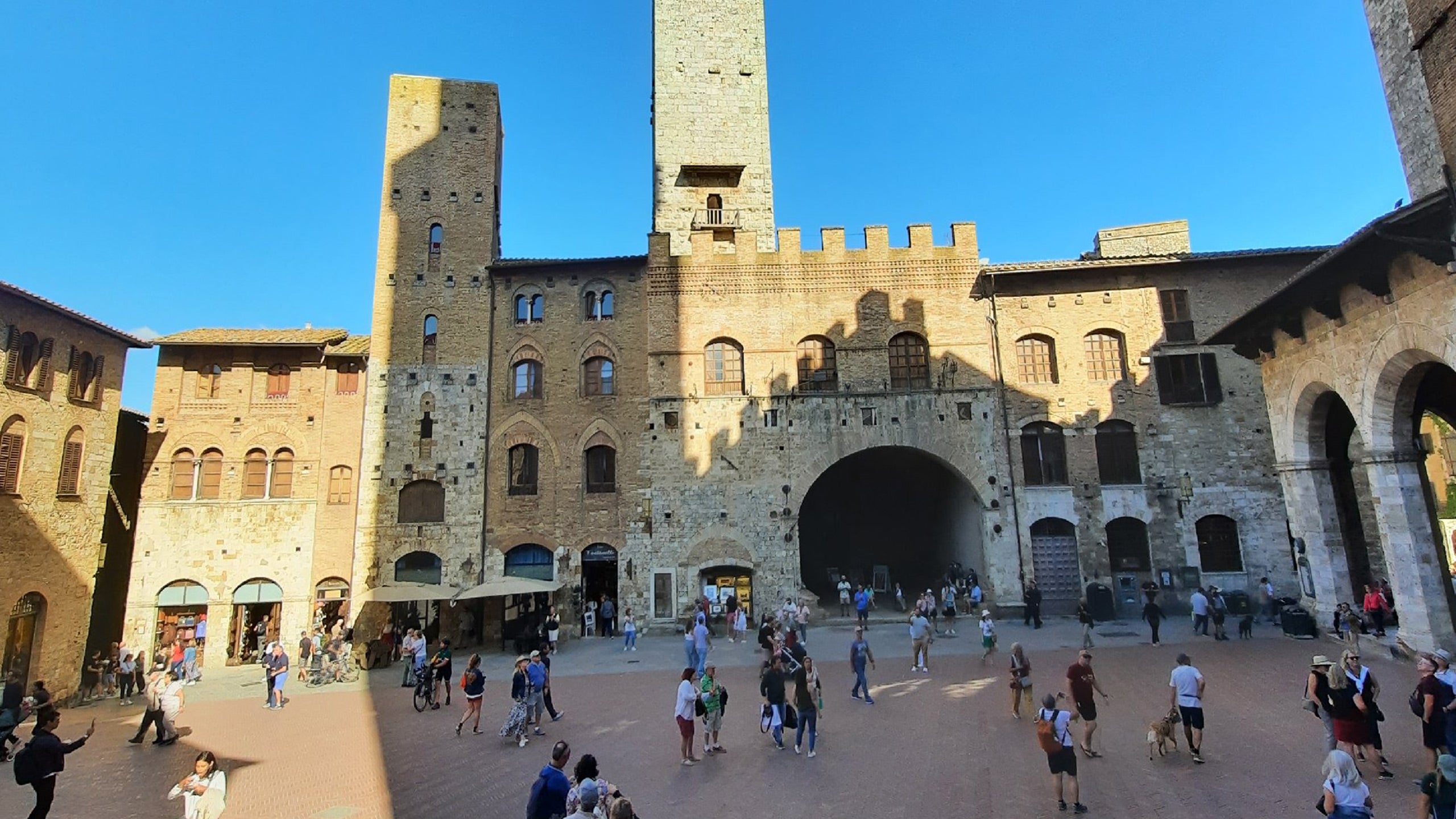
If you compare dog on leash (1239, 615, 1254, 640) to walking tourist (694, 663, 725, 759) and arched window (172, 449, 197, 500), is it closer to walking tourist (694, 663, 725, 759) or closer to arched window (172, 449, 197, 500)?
walking tourist (694, 663, 725, 759)

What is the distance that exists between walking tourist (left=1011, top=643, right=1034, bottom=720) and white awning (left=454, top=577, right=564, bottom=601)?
1390 cm

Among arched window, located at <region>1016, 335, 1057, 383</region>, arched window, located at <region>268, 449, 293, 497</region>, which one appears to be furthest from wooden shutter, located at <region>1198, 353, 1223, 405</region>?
arched window, located at <region>268, 449, 293, 497</region>

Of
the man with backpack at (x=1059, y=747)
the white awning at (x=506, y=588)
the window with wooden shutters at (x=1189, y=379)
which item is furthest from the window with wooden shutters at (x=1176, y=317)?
the white awning at (x=506, y=588)

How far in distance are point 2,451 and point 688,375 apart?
60.6 feet

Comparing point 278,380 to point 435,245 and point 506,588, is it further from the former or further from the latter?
point 506,588

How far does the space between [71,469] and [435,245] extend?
12.4 m

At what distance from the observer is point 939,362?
79.2ft

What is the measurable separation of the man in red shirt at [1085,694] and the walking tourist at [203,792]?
10.5 metres

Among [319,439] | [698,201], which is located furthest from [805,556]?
[319,439]

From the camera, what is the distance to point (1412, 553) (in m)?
13.2

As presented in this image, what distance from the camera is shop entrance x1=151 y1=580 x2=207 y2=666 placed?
21922mm

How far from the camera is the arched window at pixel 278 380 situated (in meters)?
23.9

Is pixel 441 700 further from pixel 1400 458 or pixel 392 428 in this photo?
pixel 1400 458

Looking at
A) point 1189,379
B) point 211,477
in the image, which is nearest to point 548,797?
point 211,477
